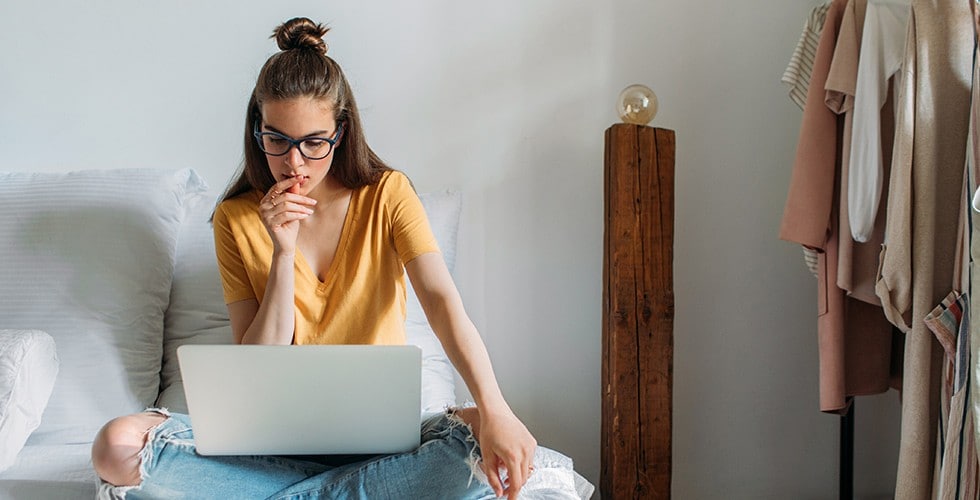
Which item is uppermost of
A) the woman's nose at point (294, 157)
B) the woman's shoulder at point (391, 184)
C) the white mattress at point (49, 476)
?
the woman's nose at point (294, 157)

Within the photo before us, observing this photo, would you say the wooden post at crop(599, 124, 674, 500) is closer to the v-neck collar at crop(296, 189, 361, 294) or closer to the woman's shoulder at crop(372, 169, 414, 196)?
the woman's shoulder at crop(372, 169, 414, 196)

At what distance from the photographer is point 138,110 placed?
1.95 m

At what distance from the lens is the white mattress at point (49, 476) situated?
1351mm

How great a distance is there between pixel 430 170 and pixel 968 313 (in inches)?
45.5

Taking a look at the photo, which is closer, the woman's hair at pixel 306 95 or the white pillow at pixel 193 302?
the woman's hair at pixel 306 95

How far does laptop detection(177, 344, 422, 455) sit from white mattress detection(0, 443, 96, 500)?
0.38m

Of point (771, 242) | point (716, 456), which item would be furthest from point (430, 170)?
point (716, 456)

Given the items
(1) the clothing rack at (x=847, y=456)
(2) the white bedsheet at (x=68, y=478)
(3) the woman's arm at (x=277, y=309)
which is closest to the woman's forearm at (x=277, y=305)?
(3) the woman's arm at (x=277, y=309)

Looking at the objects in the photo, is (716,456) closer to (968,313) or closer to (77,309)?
(968,313)

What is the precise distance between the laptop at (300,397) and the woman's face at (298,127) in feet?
1.27

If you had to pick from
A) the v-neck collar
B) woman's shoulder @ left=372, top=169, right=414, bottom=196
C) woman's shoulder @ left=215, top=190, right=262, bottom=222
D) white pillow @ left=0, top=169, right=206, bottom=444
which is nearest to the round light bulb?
woman's shoulder @ left=372, top=169, right=414, bottom=196

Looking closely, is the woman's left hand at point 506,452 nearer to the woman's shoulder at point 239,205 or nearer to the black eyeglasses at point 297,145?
the black eyeglasses at point 297,145

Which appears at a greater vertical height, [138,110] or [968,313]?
[138,110]

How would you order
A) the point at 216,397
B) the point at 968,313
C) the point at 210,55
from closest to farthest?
1. the point at 216,397
2. the point at 968,313
3. the point at 210,55
